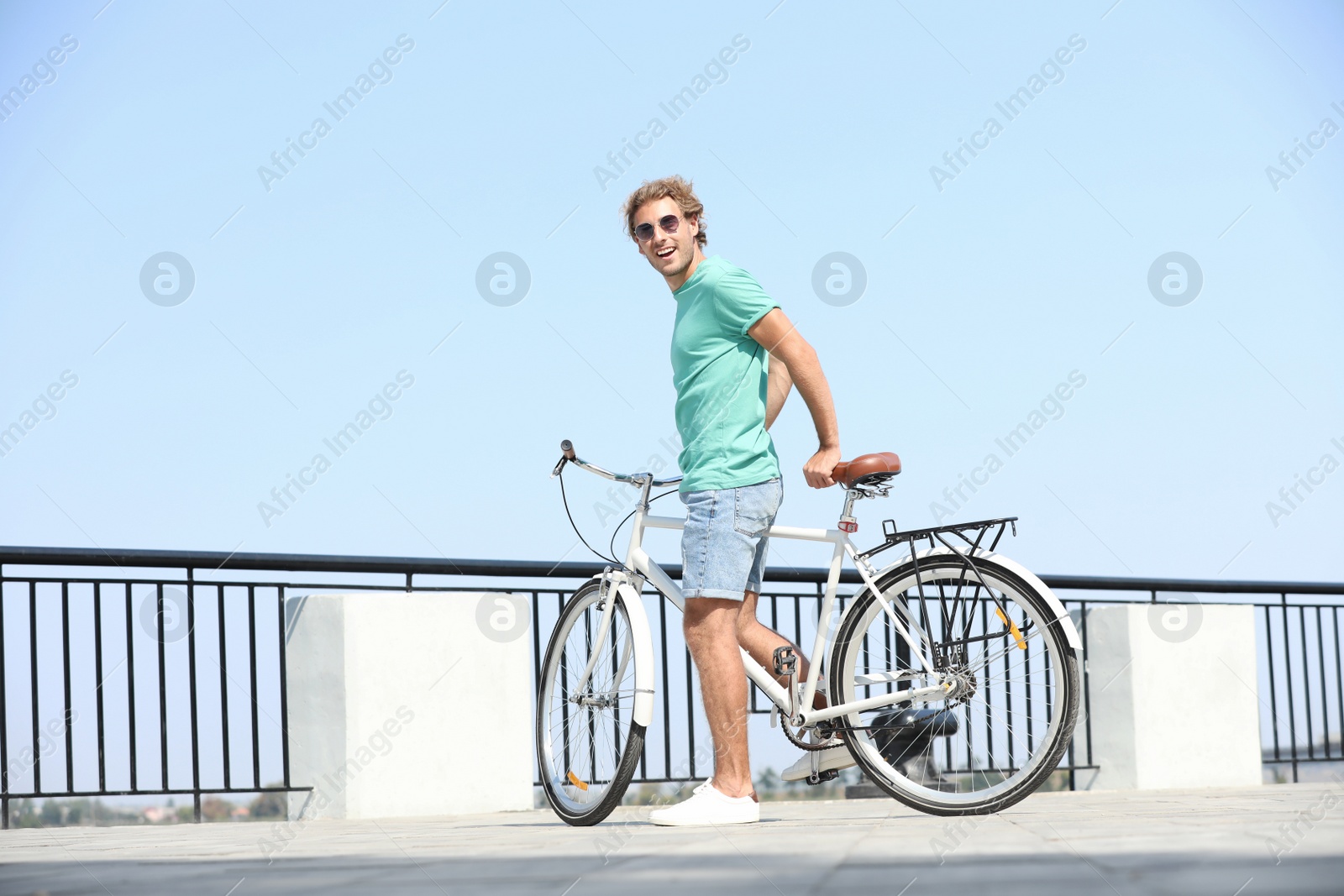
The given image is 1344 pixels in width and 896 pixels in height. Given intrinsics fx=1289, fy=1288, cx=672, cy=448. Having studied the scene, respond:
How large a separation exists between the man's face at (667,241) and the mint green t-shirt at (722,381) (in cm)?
6

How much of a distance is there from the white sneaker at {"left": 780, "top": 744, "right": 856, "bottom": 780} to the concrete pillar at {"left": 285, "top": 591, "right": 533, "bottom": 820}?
174 cm

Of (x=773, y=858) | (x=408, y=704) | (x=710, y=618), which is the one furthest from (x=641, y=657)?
(x=408, y=704)

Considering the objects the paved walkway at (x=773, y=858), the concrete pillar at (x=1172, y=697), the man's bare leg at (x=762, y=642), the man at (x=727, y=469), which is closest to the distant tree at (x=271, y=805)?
the paved walkway at (x=773, y=858)

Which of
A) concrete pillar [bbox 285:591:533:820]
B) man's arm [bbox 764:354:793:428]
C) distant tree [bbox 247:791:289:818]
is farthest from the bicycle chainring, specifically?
distant tree [bbox 247:791:289:818]

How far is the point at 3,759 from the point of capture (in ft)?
14.7

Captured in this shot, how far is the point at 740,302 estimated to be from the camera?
134 inches

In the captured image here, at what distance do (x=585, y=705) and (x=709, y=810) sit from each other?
2.25 feet

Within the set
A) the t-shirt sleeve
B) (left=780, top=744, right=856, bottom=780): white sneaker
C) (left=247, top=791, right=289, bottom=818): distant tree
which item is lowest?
(left=247, top=791, right=289, bottom=818): distant tree

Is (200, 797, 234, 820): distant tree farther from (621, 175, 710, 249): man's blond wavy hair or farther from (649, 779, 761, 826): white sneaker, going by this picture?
(621, 175, 710, 249): man's blond wavy hair

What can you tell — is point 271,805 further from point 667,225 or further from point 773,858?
point 773,858

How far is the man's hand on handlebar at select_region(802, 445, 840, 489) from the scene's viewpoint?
3.36 metres

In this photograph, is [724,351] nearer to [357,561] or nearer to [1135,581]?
[357,561]

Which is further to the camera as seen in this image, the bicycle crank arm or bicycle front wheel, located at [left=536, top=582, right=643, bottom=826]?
bicycle front wheel, located at [left=536, top=582, right=643, bottom=826]

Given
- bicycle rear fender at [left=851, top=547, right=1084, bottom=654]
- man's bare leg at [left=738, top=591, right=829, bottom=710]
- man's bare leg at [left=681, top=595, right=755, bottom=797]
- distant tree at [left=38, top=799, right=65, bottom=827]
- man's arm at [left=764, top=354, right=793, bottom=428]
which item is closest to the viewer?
bicycle rear fender at [left=851, top=547, right=1084, bottom=654]
